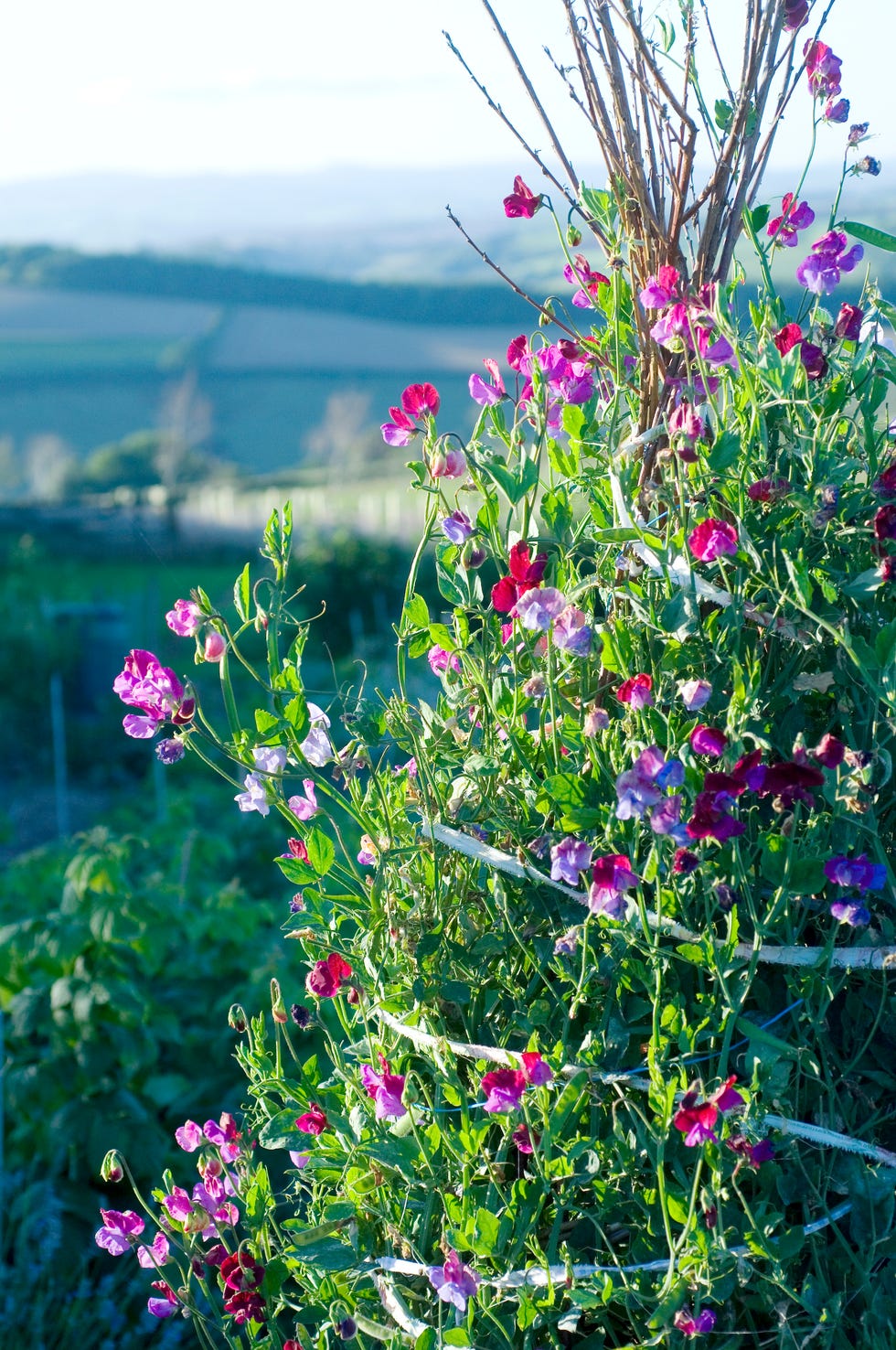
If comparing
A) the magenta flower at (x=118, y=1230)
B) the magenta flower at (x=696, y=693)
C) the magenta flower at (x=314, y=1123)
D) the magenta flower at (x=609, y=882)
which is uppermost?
the magenta flower at (x=696, y=693)

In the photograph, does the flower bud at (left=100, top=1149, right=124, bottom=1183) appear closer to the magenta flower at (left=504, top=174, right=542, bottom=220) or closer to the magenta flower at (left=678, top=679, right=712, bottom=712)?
the magenta flower at (left=678, top=679, right=712, bottom=712)

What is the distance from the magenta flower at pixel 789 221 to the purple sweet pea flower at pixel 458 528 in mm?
438

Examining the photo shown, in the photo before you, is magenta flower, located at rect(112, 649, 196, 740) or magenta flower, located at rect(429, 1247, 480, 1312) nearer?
magenta flower, located at rect(429, 1247, 480, 1312)

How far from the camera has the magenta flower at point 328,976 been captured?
1271 mm

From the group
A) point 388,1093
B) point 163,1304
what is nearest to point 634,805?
point 388,1093

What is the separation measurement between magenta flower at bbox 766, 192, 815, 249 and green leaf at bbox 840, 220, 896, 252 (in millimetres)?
43

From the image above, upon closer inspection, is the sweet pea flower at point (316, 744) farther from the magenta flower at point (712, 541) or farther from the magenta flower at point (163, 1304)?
the magenta flower at point (163, 1304)

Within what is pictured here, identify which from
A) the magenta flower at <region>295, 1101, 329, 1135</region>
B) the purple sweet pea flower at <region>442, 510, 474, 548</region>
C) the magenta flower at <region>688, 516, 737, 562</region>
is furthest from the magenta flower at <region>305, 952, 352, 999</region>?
the magenta flower at <region>688, 516, 737, 562</region>

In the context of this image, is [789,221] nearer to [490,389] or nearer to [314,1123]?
[490,389]

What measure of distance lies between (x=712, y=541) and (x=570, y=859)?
302 millimetres

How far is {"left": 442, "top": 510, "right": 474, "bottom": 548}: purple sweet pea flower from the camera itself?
1172mm

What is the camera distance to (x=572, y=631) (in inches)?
43.4

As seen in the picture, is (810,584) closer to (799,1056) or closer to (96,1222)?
(799,1056)

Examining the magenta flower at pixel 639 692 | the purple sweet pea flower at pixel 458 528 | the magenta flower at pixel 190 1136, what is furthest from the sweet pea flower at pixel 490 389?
the magenta flower at pixel 190 1136
